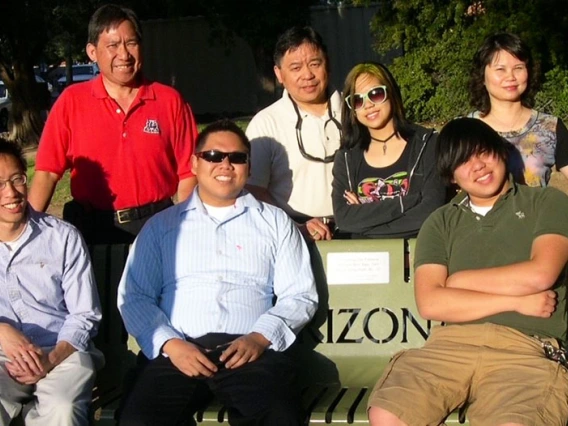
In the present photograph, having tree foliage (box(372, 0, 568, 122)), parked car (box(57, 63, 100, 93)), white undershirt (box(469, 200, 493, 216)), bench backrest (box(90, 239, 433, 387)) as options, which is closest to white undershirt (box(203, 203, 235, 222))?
bench backrest (box(90, 239, 433, 387))

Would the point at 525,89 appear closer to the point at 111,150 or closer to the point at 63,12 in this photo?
the point at 111,150

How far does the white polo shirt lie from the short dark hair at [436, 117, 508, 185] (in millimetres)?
1062

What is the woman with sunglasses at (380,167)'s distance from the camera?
4764 millimetres

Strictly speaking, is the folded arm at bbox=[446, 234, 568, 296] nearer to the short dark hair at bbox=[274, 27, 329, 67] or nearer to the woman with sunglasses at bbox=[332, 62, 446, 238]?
the woman with sunglasses at bbox=[332, 62, 446, 238]

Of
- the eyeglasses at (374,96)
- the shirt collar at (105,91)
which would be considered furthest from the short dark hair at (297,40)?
the shirt collar at (105,91)

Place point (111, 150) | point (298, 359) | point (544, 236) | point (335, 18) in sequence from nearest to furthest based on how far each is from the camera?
point (544, 236)
point (298, 359)
point (111, 150)
point (335, 18)

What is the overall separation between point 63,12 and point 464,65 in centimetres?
929

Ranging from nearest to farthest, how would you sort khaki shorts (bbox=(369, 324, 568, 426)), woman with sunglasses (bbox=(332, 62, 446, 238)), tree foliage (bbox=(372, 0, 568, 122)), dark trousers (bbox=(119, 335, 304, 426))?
1. khaki shorts (bbox=(369, 324, 568, 426))
2. dark trousers (bbox=(119, 335, 304, 426))
3. woman with sunglasses (bbox=(332, 62, 446, 238))
4. tree foliage (bbox=(372, 0, 568, 122))

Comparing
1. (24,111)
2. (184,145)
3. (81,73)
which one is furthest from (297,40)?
(81,73)

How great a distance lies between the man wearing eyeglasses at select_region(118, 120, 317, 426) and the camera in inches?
163

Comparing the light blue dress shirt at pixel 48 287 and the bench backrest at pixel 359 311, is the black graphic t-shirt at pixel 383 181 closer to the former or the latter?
the bench backrest at pixel 359 311

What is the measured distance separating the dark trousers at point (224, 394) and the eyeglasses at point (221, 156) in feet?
3.10

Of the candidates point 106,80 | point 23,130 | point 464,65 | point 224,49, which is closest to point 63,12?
point 23,130

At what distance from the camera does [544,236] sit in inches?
158
